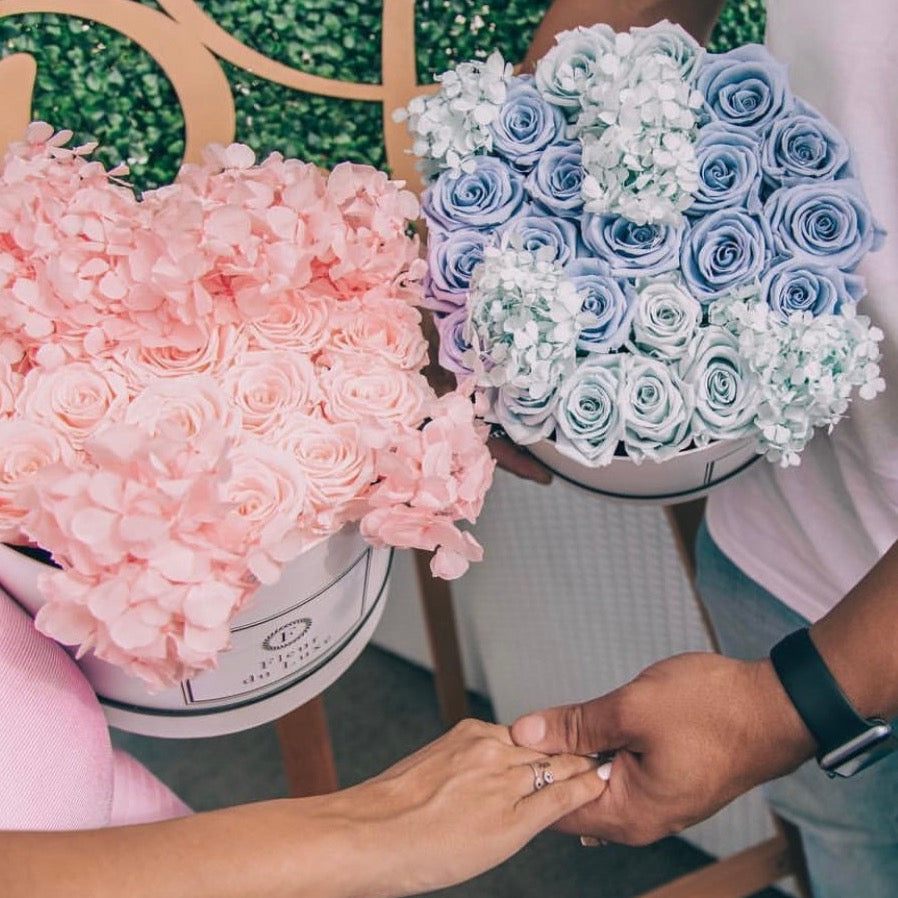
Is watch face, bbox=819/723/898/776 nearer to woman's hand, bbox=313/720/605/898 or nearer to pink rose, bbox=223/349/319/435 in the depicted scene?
woman's hand, bbox=313/720/605/898

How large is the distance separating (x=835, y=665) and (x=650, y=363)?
0.25m

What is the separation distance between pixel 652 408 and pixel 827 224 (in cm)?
18

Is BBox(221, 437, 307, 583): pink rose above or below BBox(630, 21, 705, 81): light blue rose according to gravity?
below

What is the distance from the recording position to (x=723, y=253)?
724mm

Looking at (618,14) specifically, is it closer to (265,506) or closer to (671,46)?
(671,46)

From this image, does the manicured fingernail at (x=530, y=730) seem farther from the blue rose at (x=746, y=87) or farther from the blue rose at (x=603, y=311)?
the blue rose at (x=746, y=87)

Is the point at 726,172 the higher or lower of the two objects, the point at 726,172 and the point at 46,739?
the higher

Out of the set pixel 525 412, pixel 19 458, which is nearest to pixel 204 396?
pixel 19 458

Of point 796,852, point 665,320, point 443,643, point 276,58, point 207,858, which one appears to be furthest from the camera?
point 443,643

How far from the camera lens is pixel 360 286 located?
73 centimetres

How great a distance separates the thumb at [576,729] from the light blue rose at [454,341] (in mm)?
269

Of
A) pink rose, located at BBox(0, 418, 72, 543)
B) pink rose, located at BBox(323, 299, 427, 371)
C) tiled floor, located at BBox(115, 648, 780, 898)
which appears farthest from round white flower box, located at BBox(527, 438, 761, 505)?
tiled floor, located at BBox(115, 648, 780, 898)

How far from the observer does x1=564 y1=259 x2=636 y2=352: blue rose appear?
0.70 m

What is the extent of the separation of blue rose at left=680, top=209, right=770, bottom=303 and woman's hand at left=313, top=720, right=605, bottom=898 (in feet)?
1.16
